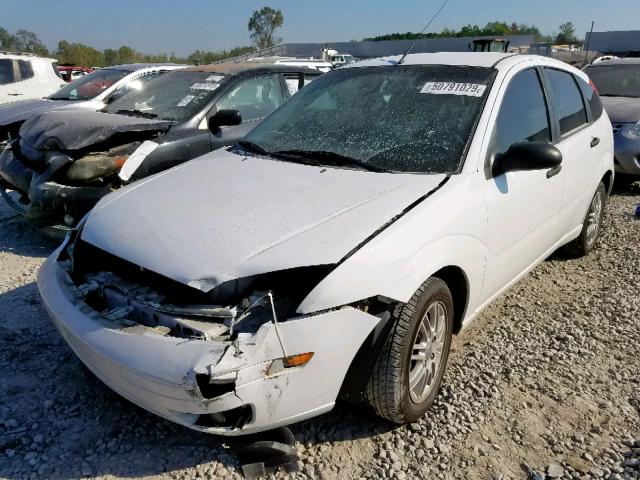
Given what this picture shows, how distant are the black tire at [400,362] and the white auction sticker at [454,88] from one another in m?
1.22

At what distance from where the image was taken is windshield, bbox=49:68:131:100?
8.81 metres

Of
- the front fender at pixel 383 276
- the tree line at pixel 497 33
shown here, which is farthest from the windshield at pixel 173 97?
the tree line at pixel 497 33

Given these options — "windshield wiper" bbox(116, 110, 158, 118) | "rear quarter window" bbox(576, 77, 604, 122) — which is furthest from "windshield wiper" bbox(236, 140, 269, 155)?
"rear quarter window" bbox(576, 77, 604, 122)

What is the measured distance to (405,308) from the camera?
231cm

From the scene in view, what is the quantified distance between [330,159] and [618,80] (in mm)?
7278

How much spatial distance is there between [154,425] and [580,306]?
2.95 m

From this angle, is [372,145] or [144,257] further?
[372,145]

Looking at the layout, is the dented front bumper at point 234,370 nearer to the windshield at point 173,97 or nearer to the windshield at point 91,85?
the windshield at point 173,97

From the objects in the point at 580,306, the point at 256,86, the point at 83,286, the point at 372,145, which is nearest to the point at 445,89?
the point at 372,145

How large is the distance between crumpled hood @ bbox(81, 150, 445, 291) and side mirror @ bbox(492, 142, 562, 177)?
1.33ft

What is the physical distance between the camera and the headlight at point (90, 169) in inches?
180

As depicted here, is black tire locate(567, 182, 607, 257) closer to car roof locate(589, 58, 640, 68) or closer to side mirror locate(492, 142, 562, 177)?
side mirror locate(492, 142, 562, 177)

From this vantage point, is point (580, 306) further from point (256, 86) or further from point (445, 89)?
point (256, 86)

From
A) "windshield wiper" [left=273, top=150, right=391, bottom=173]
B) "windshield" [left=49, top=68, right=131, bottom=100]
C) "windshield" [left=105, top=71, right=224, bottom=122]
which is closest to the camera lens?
"windshield wiper" [left=273, top=150, right=391, bottom=173]
